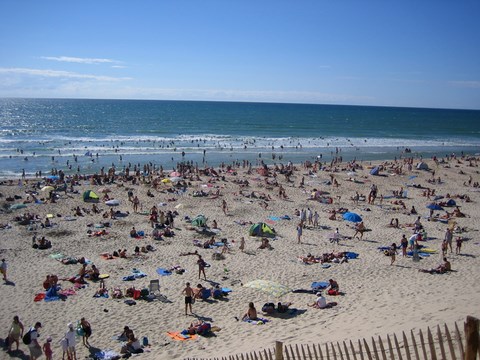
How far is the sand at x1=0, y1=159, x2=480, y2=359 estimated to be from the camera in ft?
33.9

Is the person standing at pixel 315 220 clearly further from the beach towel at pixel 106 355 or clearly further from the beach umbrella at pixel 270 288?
the beach towel at pixel 106 355

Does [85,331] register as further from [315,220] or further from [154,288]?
[315,220]

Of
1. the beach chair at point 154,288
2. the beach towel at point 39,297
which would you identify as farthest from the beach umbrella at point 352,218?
the beach towel at point 39,297

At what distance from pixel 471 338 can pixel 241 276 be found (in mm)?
11782

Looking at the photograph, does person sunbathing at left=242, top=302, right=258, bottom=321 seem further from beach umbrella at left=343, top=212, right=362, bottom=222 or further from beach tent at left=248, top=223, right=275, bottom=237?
beach umbrella at left=343, top=212, right=362, bottom=222

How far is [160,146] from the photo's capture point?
53.0m

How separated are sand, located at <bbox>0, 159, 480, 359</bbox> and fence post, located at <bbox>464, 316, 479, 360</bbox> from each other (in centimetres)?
609

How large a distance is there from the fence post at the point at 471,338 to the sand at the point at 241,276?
6094 mm

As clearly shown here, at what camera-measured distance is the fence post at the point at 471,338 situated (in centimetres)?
340

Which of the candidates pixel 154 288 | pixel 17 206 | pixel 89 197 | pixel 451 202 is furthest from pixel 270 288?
pixel 17 206

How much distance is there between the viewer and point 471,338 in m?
3.47

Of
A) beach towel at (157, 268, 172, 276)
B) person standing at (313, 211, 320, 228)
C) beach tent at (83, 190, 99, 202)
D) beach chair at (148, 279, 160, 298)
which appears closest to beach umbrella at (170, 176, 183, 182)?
beach tent at (83, 190, 99, 202)

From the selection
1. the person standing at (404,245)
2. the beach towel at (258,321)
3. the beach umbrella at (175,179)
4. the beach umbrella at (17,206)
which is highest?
the beach umbrella at (175,179)

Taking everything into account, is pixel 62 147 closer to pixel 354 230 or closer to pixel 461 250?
pixel 354 230
